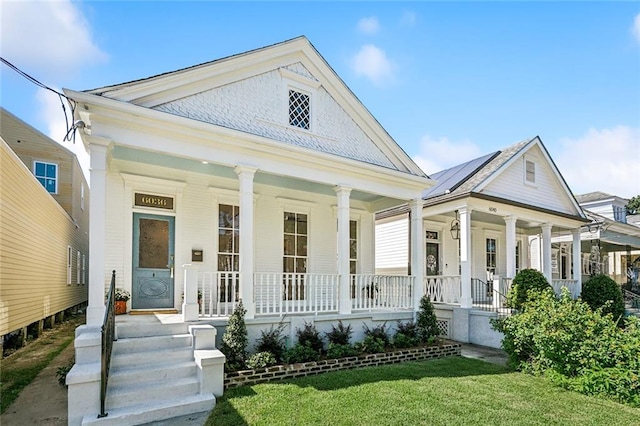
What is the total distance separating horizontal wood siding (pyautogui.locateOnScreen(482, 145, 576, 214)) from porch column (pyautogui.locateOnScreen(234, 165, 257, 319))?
7.36 meters

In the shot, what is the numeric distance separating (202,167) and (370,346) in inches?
194

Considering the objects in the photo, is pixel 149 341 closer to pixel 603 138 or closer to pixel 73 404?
pixel 73 404

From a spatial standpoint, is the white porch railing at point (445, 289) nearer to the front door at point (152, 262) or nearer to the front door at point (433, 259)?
the front door at point (433, 259)

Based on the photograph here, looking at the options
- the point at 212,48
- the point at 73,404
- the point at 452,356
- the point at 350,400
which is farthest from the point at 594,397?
the point at 212,48

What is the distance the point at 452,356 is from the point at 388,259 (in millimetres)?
5335

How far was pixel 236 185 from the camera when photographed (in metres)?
8.73

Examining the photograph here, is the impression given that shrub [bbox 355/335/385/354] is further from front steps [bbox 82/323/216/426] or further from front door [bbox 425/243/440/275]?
front door [bbox 425/243/440/275]

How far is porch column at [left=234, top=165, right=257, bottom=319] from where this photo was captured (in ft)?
21.5

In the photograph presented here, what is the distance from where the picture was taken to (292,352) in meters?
6.32

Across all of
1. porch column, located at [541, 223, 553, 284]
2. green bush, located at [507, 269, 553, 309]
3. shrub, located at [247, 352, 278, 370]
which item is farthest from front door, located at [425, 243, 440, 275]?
shrub, located at [247, 352, 278, 370]

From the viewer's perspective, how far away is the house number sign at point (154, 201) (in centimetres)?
759

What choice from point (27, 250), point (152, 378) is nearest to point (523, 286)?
point (152, 378)

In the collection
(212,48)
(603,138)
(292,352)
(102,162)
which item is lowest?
(292,352)

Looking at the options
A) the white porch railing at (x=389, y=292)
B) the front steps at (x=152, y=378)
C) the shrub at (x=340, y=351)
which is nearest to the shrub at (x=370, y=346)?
the shrub at (x=340, y=351)
